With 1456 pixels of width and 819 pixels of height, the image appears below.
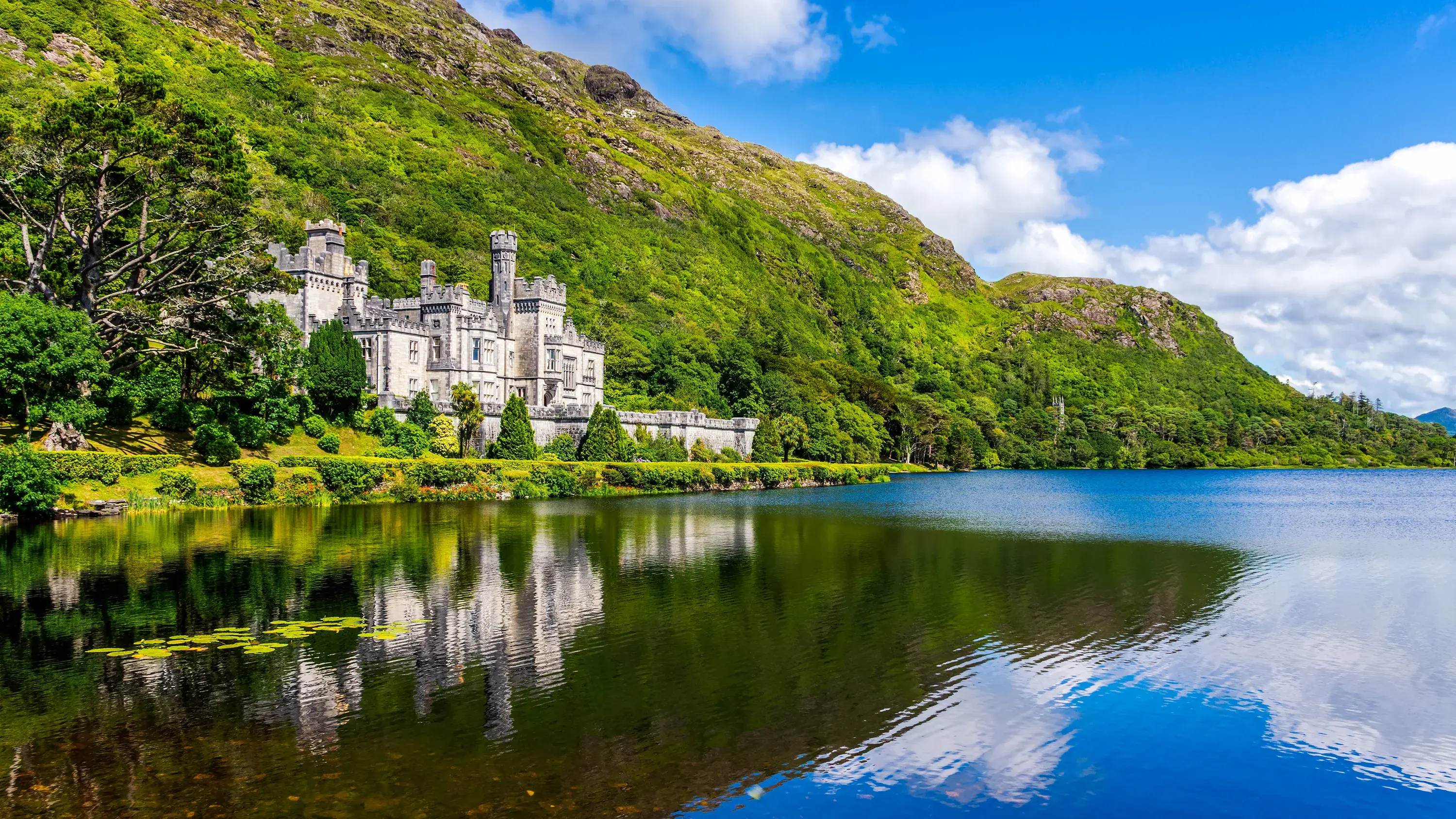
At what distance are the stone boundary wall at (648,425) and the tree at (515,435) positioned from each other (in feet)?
→ 4.56

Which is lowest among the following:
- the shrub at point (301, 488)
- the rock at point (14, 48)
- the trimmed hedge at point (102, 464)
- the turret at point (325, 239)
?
the shrub at point (301, 488)

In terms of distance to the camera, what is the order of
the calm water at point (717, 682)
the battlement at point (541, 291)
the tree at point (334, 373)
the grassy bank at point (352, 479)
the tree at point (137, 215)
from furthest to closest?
the battlement at point (541, 291) < the tree at point (334, 373) < the tree at point (137, 215) < the grassy bank at point (352, 479) < the calm water at point (717, 682)

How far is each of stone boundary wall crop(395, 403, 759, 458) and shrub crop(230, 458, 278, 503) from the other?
672 inches

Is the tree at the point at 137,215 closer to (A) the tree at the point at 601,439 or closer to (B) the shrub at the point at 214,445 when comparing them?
(B) the shrub at the point at 214,445

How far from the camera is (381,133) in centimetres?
12531

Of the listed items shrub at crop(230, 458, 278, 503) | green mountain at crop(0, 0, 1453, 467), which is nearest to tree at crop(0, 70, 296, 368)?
green mountain at crop(0, 0, 1453, 467)

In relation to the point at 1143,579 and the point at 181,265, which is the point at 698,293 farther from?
the point at 1143,579

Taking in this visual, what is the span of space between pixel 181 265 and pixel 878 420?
3013 inches

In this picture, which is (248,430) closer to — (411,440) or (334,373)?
(334,373)

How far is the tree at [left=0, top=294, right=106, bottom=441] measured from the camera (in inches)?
1460

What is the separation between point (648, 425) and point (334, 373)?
22659mm

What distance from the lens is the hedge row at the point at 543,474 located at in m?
47.0

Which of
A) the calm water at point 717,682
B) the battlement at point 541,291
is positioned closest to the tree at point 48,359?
the calm water at point 717,682

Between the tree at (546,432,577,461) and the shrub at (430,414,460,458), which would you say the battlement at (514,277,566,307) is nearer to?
the tree at (546,432,577,461)
